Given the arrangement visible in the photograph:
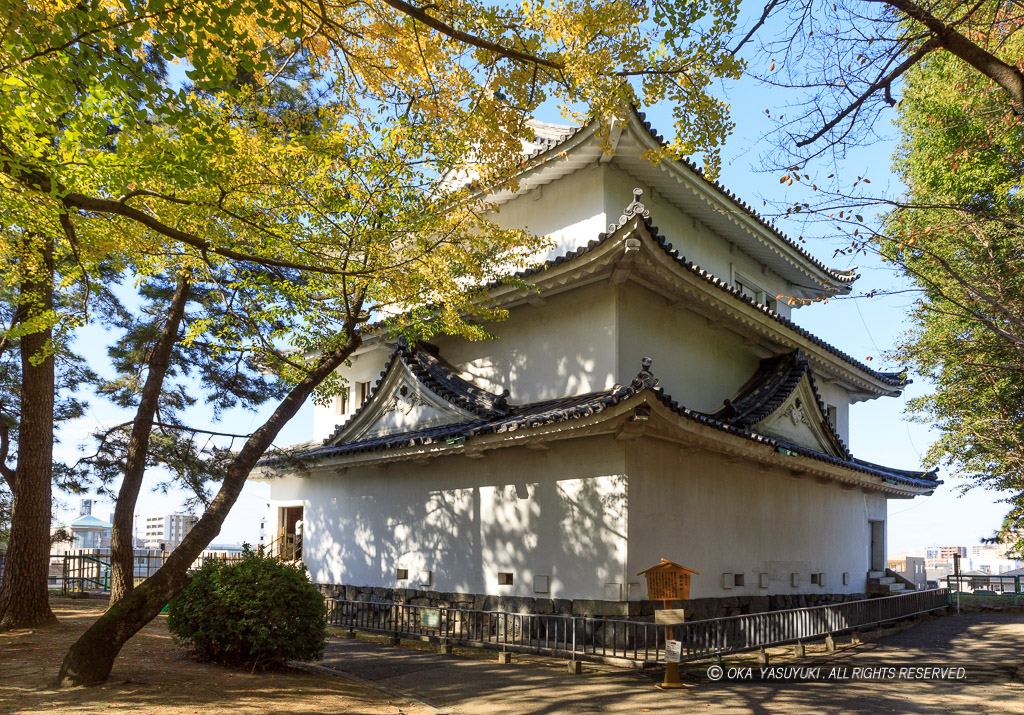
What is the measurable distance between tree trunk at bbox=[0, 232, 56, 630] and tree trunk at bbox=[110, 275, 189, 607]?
1.21 metres

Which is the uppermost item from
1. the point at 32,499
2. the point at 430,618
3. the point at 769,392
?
the point at 769,392

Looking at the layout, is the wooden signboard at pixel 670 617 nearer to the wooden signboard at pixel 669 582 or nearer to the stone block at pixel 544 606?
the wooden signboard at pixel 669 582

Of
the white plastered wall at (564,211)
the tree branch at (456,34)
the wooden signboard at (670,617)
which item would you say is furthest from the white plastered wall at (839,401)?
the tree branch at (456,34)

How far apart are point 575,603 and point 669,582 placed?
2805 mm

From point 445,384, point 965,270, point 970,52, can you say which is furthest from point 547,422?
point 965,270

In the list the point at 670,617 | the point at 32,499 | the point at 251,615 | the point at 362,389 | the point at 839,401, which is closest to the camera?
the point at 251,615

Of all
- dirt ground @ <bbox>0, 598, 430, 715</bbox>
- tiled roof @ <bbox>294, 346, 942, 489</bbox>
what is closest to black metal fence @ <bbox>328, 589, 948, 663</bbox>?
tiled roof @ <bbox>294, 346, 942, 489</bbox>

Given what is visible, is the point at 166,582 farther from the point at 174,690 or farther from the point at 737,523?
the point at 737,523

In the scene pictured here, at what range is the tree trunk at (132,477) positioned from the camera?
48.5 feet

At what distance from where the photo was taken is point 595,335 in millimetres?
14406

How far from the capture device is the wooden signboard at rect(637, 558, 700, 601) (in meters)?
10.6

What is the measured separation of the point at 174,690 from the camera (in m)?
8.46

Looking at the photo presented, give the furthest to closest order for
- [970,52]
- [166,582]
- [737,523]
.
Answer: [737,523] → [166,582] → [970,52]

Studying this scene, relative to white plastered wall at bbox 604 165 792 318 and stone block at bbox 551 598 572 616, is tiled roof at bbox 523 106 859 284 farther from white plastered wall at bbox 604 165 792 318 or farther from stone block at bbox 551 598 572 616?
stone block at bbox 551 598 572 616
